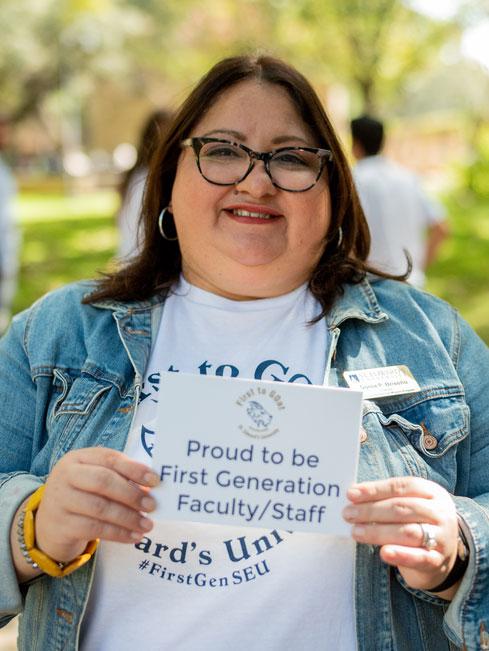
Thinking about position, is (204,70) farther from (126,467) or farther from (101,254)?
(126,467)

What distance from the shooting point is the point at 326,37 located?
1515 cm

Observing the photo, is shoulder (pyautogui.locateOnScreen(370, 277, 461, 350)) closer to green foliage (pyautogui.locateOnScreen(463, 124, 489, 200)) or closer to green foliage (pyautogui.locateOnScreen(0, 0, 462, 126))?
green foliage (pyautogui.locateOnScreen(0, 0, 462, 126))

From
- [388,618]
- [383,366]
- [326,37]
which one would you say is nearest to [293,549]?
[388,618]

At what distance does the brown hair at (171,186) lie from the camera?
1954mm

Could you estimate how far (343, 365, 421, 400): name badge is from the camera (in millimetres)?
1790

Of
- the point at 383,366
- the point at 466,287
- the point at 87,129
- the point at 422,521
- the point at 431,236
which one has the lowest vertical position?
the point at 87,129

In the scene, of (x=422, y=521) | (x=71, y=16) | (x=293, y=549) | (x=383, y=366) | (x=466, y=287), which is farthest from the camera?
(x=71, y=16)

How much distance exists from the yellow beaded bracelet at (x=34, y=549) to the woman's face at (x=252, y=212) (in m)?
0.67

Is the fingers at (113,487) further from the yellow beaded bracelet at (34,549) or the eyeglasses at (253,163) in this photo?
the eyeglasses at (253,163)

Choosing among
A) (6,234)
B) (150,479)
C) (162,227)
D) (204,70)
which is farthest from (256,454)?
(204,70)

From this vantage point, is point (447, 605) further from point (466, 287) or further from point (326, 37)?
point (326, 37)

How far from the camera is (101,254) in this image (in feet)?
40.0

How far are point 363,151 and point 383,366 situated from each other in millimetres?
3770

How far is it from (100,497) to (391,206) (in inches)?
153
